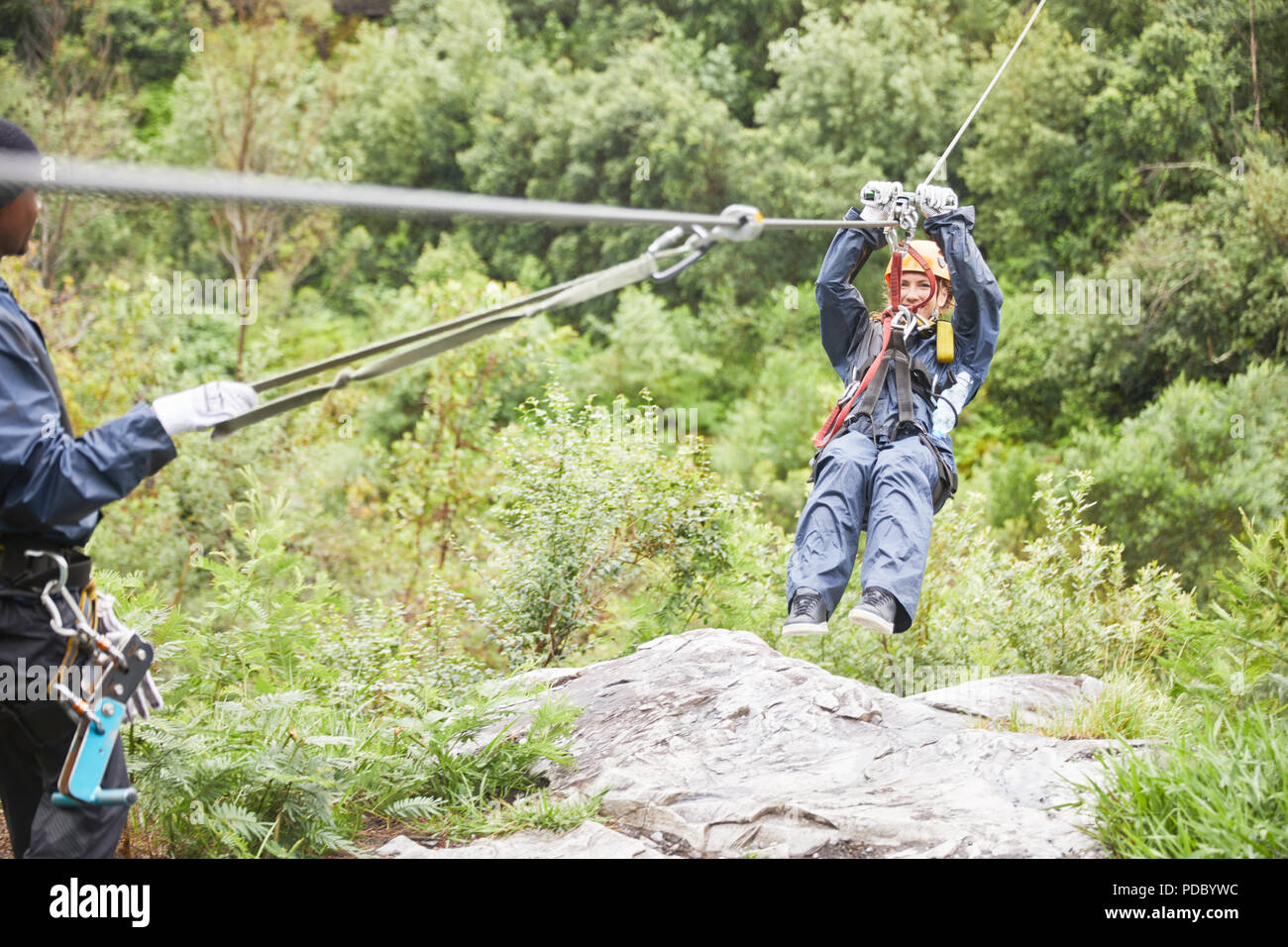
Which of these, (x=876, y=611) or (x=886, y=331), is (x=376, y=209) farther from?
(x=886, y=331)

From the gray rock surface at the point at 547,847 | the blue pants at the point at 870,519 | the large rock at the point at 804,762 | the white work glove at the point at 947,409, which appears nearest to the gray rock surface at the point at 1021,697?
the large rock at the point at 804,762

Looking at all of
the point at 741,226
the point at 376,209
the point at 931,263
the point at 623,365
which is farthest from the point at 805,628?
the point at 623,365

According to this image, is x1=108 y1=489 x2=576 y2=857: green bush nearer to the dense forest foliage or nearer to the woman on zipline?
the dense forest foliage

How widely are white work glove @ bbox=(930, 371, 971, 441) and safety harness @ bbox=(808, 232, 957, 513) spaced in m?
0.04

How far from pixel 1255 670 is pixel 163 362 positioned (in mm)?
11071

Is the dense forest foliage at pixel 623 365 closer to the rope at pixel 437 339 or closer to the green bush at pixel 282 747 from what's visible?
the green bush at pixel 282 747

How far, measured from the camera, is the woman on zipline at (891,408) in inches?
173

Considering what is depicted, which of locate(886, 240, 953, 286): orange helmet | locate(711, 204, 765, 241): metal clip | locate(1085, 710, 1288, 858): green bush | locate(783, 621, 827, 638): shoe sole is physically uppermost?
locate(711, 204, 765, 241): metal clip

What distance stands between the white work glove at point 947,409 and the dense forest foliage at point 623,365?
1388 mm

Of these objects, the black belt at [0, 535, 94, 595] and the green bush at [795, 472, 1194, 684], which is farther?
the green bush at [795, 472, 1194, 684]

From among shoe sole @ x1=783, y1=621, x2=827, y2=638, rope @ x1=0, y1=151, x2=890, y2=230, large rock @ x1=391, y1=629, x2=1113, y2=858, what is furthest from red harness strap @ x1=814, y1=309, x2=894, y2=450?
rope @ x1=0, y1=151, x2=890, y2=230

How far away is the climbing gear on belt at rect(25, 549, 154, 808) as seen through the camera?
289 centimetres

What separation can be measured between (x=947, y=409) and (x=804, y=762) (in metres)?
1.61

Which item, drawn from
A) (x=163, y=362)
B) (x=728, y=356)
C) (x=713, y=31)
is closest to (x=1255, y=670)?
(x=163, y=362)
